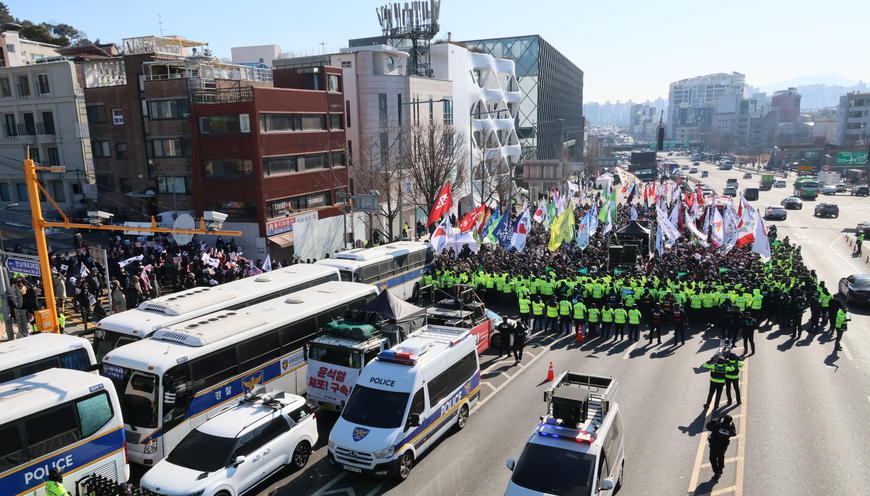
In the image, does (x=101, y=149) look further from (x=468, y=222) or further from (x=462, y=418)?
(x=462, y=418)

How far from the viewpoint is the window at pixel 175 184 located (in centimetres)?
3559

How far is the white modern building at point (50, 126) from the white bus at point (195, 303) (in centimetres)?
3193

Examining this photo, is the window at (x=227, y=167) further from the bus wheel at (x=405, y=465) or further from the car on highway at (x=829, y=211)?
the car on highway at (x=829, y=211)

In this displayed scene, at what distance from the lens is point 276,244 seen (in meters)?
34.2

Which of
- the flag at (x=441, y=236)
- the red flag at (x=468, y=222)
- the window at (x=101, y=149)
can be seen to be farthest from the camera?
the window at (x=101, y=149)

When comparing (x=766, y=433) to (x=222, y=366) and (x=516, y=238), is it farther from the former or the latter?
(x=516, y=238)

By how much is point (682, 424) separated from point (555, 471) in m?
6.59

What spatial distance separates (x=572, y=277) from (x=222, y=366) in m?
15.1

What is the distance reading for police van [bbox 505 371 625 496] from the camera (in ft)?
29.6

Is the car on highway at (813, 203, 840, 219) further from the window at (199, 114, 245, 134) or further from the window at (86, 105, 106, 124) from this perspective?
the window at (86, 105, 106, 124)

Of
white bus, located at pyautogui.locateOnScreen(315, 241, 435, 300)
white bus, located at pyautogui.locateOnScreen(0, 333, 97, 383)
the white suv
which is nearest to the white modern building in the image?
white bus, located at pyautogui.locateOnScreen(315, 241, 435, 300)

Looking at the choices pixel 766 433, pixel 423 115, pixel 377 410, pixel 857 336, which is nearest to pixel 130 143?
pixel 423 115

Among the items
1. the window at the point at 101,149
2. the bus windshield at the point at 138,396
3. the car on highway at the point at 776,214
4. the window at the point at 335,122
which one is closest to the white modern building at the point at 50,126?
the window at the point at 101,149

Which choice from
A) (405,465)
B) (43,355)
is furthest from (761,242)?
(43,355)
